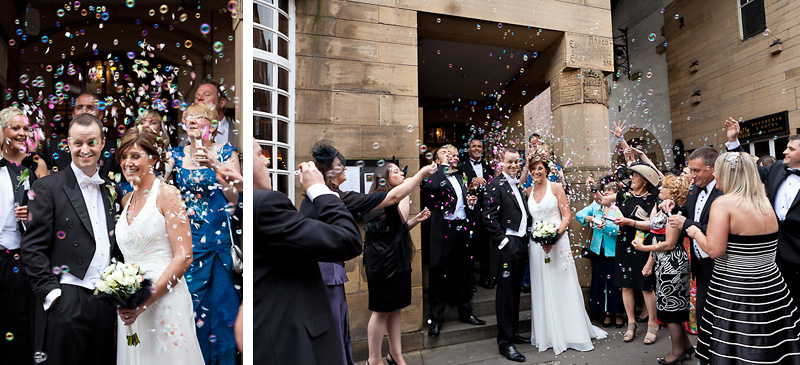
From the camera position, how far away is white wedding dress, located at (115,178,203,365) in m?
2.30

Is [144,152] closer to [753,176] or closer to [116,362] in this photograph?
[116,362]

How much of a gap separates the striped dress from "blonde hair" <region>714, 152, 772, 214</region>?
0.27 m

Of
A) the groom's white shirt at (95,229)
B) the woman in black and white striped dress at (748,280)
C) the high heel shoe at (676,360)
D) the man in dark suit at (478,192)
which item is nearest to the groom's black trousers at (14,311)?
the groom's white shirt at (95,229)

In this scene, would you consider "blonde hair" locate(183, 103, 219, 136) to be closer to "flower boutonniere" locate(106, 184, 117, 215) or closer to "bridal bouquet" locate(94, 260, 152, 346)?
"flower boutonniere" locate(106, 184, 117, 215)

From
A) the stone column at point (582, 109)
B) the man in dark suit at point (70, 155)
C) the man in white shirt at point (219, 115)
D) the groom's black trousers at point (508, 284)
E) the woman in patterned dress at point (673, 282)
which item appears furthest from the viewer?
the stone column at point (582, 109)

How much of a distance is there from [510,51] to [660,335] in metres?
5.06

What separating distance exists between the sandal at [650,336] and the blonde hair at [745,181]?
2.41 m

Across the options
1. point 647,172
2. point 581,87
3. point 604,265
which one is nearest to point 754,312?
point 647,172

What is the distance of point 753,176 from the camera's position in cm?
331

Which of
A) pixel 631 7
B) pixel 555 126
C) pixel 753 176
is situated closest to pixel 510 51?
pixel 555 126

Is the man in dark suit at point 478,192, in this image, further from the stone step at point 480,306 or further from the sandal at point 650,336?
the sandal at point 650,336

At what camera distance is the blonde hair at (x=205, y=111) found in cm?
278

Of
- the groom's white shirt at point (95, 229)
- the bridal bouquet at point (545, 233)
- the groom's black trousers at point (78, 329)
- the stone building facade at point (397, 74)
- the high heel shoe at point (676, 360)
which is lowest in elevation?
the high heel shoe at point (676, 360)

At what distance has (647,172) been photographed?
5.01 m
